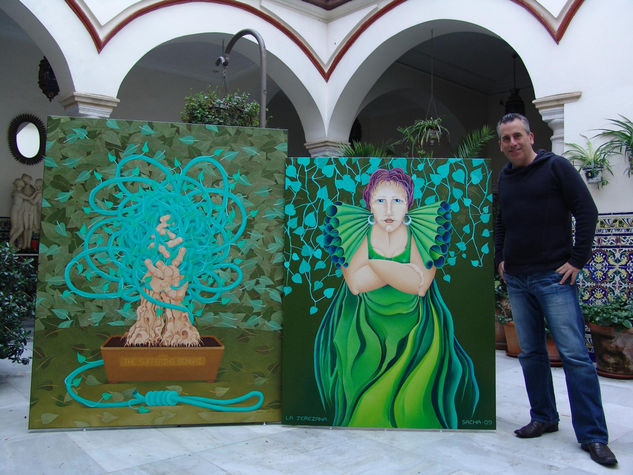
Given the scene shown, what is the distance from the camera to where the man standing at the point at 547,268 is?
8.58ft

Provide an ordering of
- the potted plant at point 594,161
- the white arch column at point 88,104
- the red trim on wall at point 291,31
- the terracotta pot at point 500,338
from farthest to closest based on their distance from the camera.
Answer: the white arch column at point 88,104, the terracotta pot at point 500,338, the red trim on wall at point 291,31, the potted plant at point 594,161

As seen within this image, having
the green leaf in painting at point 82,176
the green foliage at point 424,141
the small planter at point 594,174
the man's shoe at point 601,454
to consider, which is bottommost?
the man's shoe at point 601,454

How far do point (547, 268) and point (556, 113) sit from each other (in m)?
3.13

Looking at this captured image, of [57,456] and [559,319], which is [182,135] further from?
[559,319]

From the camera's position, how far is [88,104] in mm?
5855

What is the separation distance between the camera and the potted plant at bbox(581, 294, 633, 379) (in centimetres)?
430

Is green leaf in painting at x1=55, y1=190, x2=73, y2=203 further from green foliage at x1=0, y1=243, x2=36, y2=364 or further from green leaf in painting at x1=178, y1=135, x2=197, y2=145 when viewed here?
green foliage at x1=0, y1=243, x2=36, y2=364

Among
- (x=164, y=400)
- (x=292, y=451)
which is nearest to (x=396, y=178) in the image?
(x=292, y=451)

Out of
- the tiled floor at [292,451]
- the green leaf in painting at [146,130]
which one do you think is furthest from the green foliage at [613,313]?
the green leaf in painting at [146,130]

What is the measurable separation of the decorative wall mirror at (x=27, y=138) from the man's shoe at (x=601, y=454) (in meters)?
8.27

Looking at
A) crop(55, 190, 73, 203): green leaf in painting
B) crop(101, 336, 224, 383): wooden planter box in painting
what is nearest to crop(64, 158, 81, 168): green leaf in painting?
crop(55, 190, 73, 203): green leaf in painting

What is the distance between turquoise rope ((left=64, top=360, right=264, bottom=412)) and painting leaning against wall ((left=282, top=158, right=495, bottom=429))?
0.21 metres

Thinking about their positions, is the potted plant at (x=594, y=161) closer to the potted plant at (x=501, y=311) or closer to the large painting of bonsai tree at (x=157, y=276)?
the potted plant at (x=501, y=311)

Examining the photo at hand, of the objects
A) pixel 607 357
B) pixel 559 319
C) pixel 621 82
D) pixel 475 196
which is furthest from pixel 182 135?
pixel 621 82
